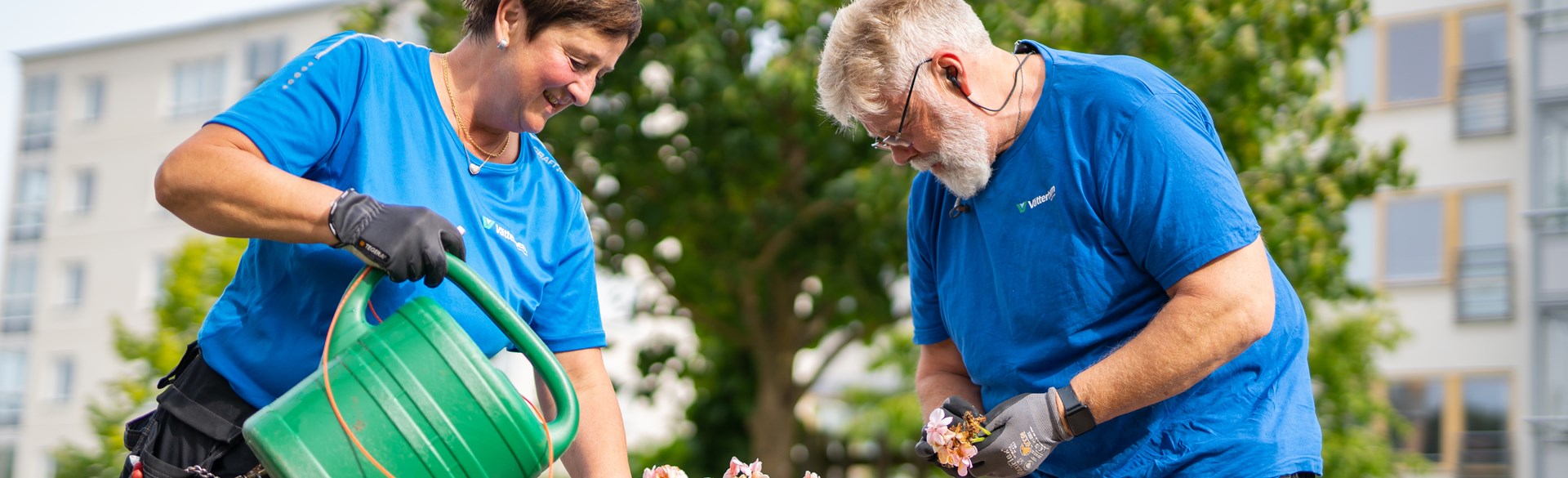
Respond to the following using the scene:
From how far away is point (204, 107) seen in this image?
34.8 meters

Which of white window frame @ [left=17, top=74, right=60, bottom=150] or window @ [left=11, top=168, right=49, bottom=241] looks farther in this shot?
white window frame @ [left=17, top=74, right=60, bottom=150]

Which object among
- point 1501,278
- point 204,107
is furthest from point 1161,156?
point 204,107

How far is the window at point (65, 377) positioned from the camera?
34688mm

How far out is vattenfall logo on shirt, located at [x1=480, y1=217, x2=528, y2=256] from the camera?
2291 mm

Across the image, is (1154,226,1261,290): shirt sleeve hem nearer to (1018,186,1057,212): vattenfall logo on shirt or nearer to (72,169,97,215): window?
(1018,186,1057,212): vattenfall logo on shirt

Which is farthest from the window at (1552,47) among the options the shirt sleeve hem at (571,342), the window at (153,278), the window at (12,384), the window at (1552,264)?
the window at (12,384)

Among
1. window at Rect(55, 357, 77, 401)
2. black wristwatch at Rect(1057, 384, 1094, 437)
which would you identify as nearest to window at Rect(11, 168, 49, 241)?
window at Rect(55, 357, 77, 401)

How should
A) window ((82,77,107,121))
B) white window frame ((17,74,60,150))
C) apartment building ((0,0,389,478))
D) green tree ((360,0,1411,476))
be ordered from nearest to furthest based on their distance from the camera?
green tree ((360,0,1411,476)) → apartment building ((0,0,389,478)) → window ((82,77,107,121)) → white window frame ((17,74,60,150))

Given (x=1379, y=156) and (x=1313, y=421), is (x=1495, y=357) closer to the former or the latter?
(x=1379, y=156)

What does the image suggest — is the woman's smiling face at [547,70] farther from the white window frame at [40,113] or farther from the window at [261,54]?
the white window frame at [40,113]

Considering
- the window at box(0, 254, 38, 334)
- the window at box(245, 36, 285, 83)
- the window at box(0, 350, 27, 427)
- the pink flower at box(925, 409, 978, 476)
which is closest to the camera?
the pink flower at box(925, 409, 978, 476)

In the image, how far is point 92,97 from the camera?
3644 cm

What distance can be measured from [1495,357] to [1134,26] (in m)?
15.1

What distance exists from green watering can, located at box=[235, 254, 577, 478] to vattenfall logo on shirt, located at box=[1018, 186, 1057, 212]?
96cm
